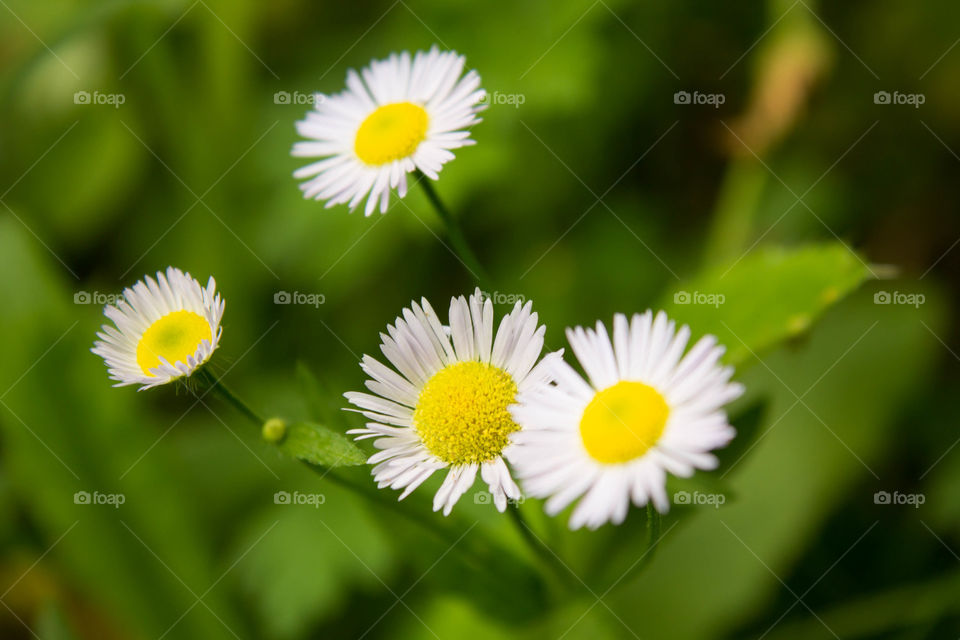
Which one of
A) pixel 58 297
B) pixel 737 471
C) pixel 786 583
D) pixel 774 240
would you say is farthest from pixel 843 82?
pixel 58 297

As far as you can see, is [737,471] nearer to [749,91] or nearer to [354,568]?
[354,568]

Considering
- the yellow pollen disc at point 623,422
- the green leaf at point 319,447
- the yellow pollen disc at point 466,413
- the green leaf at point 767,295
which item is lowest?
the green leaf at point 319,447

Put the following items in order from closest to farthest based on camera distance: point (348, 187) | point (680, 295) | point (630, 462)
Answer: point (630, 462)
point (348, 187)
point (680, 295)

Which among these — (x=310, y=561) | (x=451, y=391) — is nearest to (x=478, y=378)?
(x=451, y=391)

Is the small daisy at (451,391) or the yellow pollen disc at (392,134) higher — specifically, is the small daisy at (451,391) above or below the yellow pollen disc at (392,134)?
below

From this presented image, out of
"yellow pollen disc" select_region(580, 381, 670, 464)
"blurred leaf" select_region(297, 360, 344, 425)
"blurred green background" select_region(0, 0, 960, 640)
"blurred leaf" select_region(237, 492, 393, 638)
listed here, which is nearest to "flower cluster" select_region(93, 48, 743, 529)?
"yellow pollen disc" select_region(580, 381, 670, 464)

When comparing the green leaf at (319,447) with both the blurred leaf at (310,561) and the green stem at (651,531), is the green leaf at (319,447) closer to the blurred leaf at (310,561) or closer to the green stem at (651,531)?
the green stem at (651,531)

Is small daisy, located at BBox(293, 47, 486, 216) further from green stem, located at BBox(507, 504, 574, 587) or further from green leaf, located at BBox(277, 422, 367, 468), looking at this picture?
green stem, located at BBox(507, 504, 574, 587)

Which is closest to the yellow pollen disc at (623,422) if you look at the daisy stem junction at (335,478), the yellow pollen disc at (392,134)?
the daisy stem junction at (335,478)
